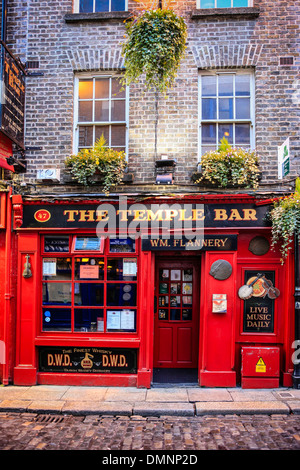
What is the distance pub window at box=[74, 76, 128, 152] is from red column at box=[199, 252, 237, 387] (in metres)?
3.34

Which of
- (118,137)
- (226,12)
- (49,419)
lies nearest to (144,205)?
(118,137)

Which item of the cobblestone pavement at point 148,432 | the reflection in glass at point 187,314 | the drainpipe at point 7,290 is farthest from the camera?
the reflection in glass at point 187,314

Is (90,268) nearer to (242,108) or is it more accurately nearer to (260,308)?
(260,308)

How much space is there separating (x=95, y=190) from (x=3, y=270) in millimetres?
2522

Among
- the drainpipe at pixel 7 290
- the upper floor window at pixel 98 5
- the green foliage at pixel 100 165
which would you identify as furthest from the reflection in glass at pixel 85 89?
the drainpipe at pixel 7 290

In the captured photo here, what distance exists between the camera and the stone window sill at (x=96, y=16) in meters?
7.48

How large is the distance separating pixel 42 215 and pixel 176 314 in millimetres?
3586

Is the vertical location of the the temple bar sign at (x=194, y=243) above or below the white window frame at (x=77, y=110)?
below

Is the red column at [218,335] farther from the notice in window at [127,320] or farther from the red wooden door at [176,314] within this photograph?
the notice in window at [127,320]

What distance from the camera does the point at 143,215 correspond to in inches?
282

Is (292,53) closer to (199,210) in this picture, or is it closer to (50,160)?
(199,210)

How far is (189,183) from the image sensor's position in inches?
290

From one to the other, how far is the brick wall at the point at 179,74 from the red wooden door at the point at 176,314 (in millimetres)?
2039
